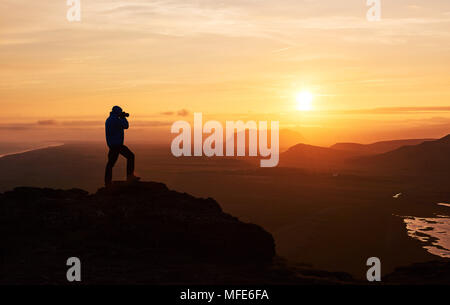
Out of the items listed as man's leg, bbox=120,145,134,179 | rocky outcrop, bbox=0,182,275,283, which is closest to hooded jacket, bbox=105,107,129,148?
man's leg, bbox=120,145,134,179

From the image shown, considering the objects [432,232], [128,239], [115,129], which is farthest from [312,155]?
[128,239]

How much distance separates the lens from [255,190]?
Result: 139 ft

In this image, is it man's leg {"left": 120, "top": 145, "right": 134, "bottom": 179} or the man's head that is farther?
man's leg {"left": 120, "top": 145, "right": 134, "bottom": 179}

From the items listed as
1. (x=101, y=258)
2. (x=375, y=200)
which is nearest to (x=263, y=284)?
(x=101, y=258)

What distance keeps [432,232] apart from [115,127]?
1703cm

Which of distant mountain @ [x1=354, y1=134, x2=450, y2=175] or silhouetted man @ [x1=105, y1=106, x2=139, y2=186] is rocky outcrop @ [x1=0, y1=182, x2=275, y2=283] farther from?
distant mountain @ [x1=354, y1=134, x2=450, y2=175]

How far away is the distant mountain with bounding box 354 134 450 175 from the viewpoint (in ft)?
242

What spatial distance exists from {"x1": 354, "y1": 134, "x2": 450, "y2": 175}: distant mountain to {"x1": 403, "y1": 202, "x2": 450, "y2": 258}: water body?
142 feet

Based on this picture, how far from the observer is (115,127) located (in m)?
14.0

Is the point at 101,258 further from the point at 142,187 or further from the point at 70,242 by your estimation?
the point at 142,187

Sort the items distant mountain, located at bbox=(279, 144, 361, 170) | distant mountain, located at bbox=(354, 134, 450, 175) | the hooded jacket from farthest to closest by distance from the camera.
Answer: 1. distant mountain, located at bbox=(279, 144, 361, 170)
2. distant mountain, located at bbox=(354, 134, 450, 175)
3. the hooded jacket

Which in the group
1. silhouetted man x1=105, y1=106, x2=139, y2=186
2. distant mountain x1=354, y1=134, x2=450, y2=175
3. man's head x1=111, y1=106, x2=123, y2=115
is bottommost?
silhouetted man x1=105, y1=106, x2=139, y2=186
